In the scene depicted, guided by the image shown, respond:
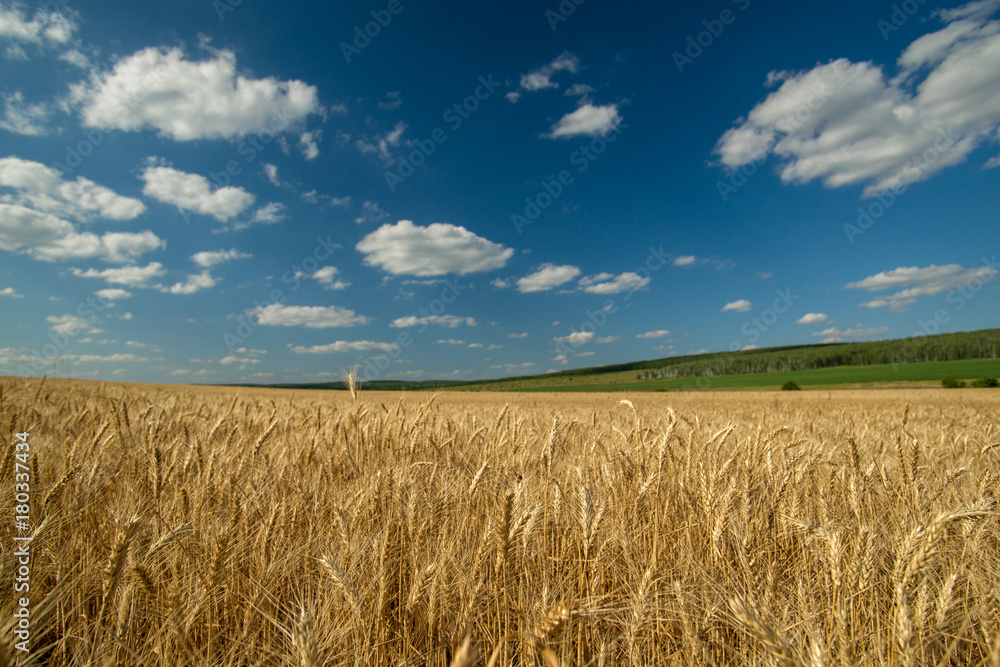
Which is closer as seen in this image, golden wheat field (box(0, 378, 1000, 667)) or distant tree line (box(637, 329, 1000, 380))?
golden wheat field (box(0, 378, 1000, 667))

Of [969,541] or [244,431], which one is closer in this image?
[969,541]

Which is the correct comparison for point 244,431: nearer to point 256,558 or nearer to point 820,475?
point 256,558

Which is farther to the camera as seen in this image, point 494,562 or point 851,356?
point 851,356

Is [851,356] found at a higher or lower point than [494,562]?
higher

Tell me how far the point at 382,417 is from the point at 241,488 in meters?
2.57

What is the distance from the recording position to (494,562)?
2.02 meters

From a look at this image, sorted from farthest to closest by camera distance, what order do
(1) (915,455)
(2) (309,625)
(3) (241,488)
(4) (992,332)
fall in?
(4) (992,332), (1) (915,455), (3) (241,488), (2) (309,625)

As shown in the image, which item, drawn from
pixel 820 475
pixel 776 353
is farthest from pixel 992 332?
pixel 820 475

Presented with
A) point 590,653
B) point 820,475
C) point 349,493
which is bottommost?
point 590,653

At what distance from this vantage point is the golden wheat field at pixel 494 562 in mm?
1355

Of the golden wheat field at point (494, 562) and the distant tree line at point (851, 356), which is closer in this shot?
the golden wheat field at point (494, 562)

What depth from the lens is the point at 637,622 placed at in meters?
1.33

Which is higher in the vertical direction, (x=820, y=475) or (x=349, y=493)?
(x=349, y=493)

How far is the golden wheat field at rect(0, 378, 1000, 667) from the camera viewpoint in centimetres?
136
